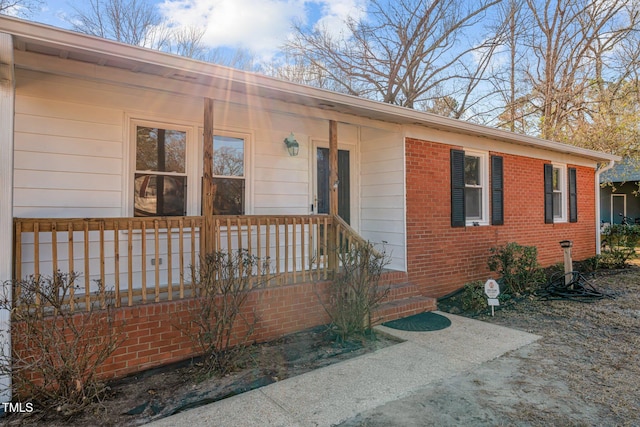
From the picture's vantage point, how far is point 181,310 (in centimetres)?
371

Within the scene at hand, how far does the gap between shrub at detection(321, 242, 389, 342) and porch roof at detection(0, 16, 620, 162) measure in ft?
6.23

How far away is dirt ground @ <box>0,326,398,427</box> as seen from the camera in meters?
2.73

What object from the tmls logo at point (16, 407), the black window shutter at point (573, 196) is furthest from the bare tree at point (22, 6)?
the black window shutter at point (573, 196)

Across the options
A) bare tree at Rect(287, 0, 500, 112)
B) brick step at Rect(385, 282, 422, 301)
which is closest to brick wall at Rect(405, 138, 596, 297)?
brick step at Rect(385, 282, 422, 301)

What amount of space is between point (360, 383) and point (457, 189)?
4376 mm

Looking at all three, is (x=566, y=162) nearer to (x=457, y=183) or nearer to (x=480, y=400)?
(x=457, y=183)

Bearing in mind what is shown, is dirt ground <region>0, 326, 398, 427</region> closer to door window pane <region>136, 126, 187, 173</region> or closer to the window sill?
door window pane <region>136, 126, 187, 173</region>

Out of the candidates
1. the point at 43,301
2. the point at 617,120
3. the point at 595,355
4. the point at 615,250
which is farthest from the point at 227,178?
the point at 617,120

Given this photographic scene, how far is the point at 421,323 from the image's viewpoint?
4.88 metres

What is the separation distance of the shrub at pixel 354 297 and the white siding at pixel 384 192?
1619mm

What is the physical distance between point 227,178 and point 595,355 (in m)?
4.87

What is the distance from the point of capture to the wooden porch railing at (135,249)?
329cm

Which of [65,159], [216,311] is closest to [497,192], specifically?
[216,311]

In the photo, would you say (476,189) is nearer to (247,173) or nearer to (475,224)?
(475,224)
